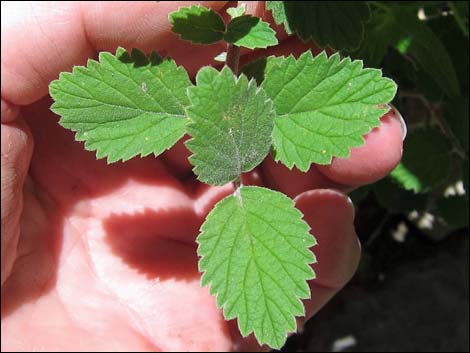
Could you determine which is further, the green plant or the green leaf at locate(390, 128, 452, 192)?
the green leaf at locate(390, 128, 452, 192)

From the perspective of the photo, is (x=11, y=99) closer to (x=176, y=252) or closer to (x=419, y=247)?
(x=176, y=252)

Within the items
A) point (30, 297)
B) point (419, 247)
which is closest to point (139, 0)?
point (30, 297)

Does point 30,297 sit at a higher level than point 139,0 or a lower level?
lower

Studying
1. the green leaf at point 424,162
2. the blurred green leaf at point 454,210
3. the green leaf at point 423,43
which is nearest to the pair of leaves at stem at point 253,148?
the green leaf at point 423,43

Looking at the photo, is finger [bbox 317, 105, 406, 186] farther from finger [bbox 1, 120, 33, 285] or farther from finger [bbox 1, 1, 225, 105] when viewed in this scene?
finger [bbox 1, 120, 33, 285]

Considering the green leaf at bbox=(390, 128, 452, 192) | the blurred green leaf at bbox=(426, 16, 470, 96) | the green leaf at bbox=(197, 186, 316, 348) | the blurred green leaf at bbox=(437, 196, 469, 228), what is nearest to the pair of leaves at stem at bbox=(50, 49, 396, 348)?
the green leaf at bbox=(197, 186, 316, 348)

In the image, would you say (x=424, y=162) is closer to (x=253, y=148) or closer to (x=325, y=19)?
(x=325, y=19)

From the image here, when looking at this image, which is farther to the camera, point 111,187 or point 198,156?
point 111,187
